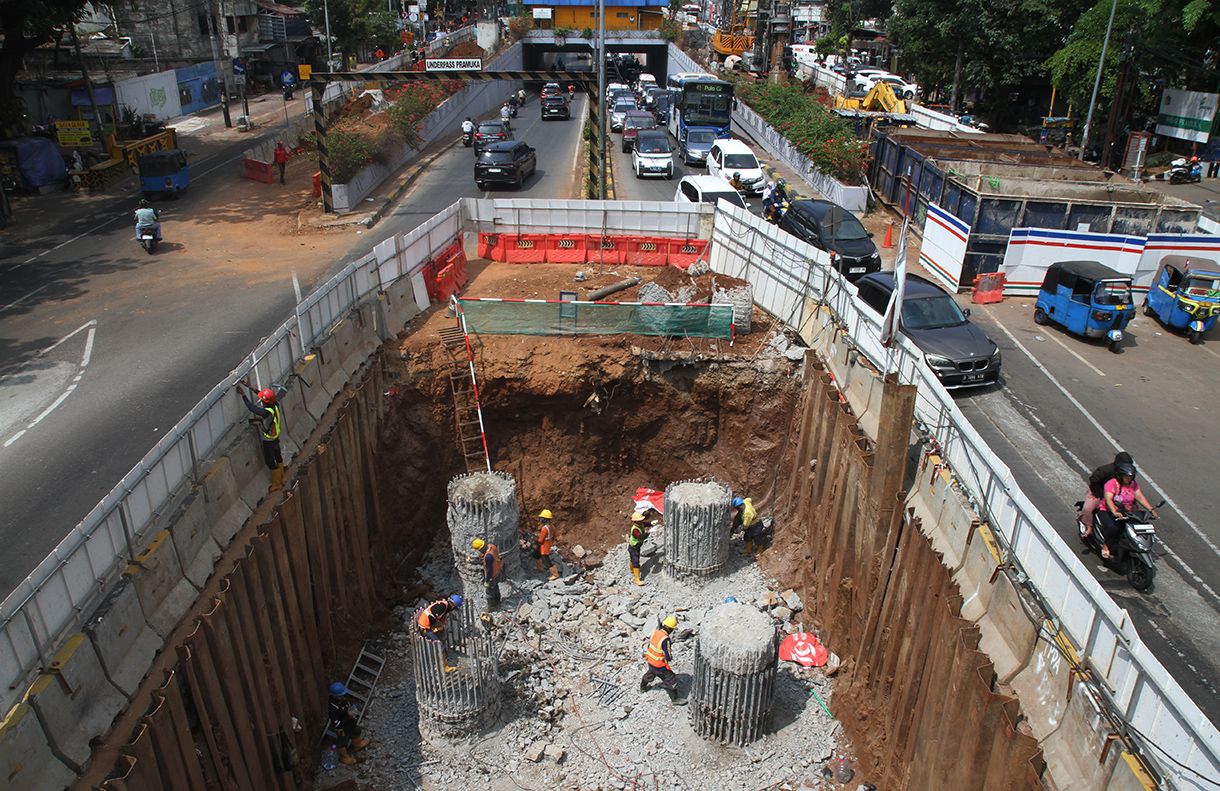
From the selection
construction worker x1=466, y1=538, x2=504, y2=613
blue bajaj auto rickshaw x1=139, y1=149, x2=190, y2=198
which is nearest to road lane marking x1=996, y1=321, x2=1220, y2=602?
construction worker x1=466, y1=538, x2=504, y2=613

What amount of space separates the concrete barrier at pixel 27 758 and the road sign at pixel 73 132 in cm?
3244

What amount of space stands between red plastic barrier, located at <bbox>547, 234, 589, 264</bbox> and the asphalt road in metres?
6.59

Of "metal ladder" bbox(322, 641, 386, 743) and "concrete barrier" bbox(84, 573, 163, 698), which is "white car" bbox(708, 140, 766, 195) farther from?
"concrete barrier" bbox(84, 573, 163, 698)

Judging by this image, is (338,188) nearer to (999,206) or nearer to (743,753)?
(999,206)

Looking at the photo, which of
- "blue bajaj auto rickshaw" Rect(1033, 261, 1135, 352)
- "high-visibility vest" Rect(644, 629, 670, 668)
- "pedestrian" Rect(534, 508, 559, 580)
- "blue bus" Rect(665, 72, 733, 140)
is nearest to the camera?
"high-visibility vest" Rect(644, 629, 670, 668)

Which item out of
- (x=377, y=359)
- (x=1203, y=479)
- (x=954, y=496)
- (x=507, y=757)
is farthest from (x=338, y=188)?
(x=1203, y=479)

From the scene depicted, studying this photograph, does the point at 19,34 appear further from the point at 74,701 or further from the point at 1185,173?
the point at 1185,173

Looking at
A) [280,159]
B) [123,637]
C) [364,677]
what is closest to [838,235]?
[364,677]

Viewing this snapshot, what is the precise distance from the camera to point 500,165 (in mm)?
32281

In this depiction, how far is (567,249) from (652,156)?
1516 centimetres

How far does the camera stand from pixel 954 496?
10.7 m

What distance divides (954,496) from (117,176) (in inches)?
1410

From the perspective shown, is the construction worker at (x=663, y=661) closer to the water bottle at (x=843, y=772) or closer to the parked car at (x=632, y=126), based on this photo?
the water bottle at (x=843, y=772)

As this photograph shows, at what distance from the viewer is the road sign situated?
31.8m
